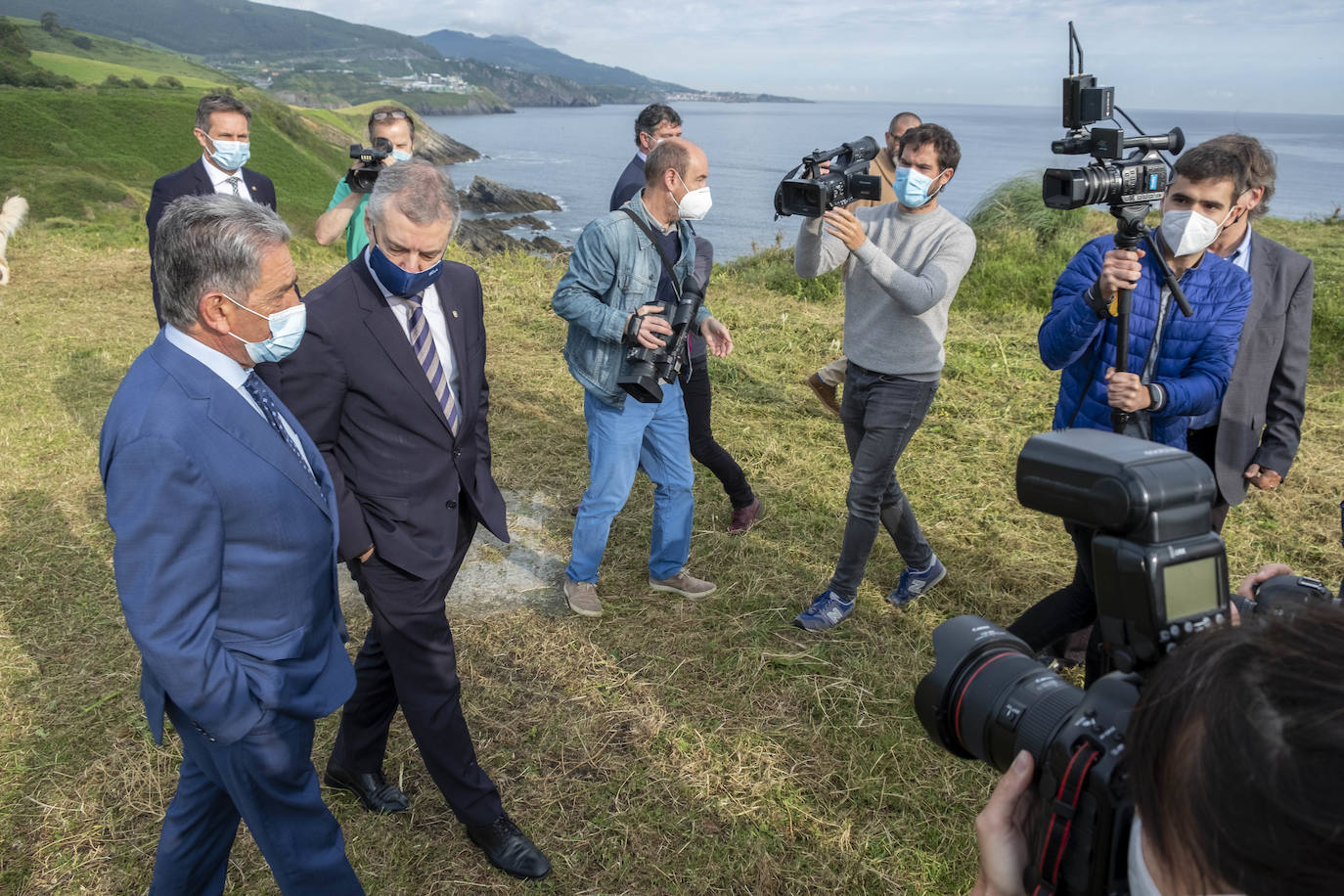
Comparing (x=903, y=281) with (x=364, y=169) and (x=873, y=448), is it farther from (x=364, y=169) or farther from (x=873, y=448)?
(x=364, y=169)

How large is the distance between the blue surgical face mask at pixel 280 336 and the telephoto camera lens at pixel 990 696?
5.56 ft

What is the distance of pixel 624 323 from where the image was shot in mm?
3736

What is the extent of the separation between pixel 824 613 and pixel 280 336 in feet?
9.21

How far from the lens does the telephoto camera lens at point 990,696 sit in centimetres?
133

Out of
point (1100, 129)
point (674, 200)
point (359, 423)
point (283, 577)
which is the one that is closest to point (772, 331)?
point (674, 200)

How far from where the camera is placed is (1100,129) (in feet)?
10.1

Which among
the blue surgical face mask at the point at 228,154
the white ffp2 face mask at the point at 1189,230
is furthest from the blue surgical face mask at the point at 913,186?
the blue surgical face mask at the point at 228,154

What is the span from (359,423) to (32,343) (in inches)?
289

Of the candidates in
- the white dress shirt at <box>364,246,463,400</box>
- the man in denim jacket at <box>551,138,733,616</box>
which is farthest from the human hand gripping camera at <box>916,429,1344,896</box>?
the man in denim jacket at <box>551,138,733,616</box>

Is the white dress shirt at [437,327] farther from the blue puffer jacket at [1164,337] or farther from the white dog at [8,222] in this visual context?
the white dog at [8,222]

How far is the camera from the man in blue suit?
1871 millimetres

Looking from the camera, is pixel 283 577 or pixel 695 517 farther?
pixel 695 517

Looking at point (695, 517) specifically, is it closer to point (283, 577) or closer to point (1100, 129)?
point (1100, 129)

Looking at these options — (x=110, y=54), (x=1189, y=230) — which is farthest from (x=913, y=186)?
(x=110, y=54)
